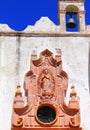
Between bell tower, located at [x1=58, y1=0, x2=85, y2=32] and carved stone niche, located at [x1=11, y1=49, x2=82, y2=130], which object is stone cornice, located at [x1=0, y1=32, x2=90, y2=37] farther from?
carved stone niche, located at [x1=11, y1=49, x2=82, y2=130]

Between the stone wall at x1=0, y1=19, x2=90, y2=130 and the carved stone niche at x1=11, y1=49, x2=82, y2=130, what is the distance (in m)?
0.20

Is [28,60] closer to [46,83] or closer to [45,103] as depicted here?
[46,83]

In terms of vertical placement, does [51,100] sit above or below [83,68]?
below

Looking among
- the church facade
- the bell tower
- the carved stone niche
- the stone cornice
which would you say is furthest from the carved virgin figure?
the bell tower

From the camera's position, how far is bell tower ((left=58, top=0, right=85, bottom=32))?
1313 centimetres

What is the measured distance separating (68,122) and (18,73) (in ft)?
6.24

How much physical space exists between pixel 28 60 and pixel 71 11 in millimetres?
2110

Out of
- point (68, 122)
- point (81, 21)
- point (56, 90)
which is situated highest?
point (81, 21)

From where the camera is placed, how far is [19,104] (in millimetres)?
11875

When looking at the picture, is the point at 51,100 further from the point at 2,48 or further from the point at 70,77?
the point at 2,48

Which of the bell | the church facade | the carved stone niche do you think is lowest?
the carved stone niche

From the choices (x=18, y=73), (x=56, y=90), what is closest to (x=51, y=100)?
(x=56, y=90)

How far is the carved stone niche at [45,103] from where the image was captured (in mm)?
11734

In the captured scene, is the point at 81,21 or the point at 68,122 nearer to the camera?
the point at 68,122
